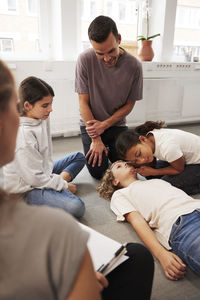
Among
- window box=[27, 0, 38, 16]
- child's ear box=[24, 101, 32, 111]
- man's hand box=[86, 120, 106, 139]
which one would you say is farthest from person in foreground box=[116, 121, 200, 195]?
window box=[27, 0, 38, 16]

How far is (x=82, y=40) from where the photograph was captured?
9.79 ft

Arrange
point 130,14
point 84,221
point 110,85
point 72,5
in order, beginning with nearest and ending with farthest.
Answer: point 84,221 → point 110,85 → point 72,5 → point 130,14

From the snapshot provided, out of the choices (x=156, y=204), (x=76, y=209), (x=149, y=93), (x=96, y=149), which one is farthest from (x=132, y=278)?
(x=149, y=93)

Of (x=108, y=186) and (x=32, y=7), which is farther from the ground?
(x=32, y=7)

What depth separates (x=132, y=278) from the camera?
674mm

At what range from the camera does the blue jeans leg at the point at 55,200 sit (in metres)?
1.37

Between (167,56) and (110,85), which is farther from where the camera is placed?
(167,56)

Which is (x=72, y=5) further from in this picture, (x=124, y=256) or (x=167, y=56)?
(x=124, y=256)

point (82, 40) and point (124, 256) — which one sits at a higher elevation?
point (82, 40)

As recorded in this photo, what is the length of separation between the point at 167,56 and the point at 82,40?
1.06 metres

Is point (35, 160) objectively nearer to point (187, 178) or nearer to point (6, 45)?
point (187, 178)

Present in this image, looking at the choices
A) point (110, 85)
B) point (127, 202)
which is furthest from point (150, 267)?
point (110, 85)

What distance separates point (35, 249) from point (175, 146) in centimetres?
122

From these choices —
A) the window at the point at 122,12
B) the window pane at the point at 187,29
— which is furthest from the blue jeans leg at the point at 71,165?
the window pane at the point at 187,29
